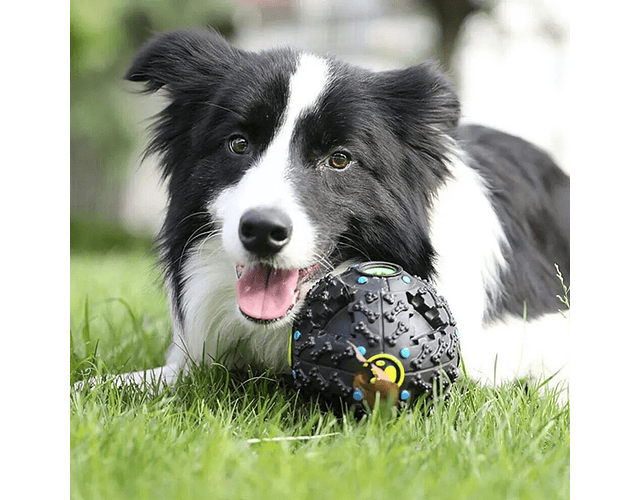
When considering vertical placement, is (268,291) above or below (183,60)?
below

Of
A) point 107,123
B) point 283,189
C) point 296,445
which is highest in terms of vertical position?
point 107,123

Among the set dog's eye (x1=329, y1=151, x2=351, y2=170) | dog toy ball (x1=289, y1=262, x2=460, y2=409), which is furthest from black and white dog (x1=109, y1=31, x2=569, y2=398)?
dog toy ball (x1=289, y1=262, x2=460, y2=409)

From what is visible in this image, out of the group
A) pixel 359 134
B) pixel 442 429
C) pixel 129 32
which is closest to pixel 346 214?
pixel 359 134

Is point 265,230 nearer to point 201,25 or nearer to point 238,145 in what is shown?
point 238,145

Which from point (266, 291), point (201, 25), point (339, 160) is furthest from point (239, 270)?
point (201, 25)

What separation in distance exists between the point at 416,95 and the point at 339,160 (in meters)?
0.55

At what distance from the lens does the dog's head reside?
2.68m

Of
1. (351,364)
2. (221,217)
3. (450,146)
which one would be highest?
(450,146)

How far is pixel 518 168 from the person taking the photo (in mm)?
4160

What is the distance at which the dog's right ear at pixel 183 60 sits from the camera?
10.4 ft

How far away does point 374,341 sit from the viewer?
2.36 m

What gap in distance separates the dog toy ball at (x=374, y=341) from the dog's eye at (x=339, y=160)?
0.54 m

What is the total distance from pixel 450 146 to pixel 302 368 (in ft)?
4.76

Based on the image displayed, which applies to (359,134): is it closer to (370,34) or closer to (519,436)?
(519,436)
